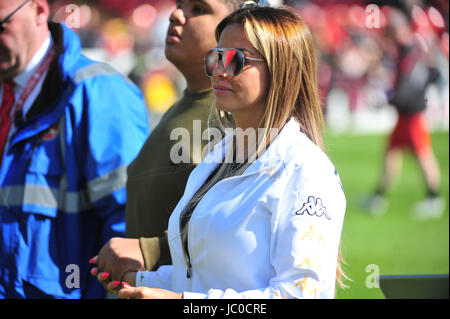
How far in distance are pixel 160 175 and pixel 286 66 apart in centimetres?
77

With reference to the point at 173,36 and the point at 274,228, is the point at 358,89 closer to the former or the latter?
the point at 173,36

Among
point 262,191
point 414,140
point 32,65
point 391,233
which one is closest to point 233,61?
point 262,191

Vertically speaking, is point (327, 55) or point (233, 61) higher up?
point (327, 55)

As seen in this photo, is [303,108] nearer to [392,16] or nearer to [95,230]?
[95,230]

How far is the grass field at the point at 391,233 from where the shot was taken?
6.35 meters

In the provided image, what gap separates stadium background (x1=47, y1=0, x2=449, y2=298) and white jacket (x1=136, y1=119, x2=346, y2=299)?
354 cm

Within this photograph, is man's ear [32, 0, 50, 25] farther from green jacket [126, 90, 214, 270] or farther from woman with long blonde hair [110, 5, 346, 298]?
woman with long blonde hair [110, 5, 346, 298]

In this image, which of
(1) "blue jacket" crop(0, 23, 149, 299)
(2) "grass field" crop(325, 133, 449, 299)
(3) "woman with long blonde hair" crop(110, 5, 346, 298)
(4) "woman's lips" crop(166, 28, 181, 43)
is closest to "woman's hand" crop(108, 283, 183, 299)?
(3) "woman with long blonde hair" crop(110, 5, 346, 298)

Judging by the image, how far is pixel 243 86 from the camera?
202 cm

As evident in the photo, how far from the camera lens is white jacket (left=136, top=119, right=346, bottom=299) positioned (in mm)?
1722

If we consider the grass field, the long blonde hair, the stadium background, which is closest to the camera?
the long blonde hair

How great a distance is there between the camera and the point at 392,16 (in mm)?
12055
